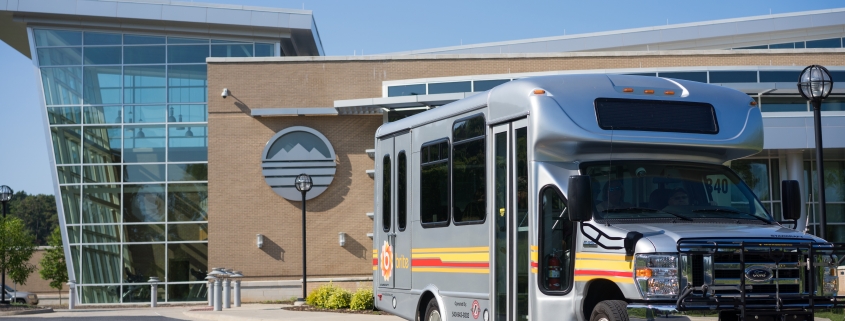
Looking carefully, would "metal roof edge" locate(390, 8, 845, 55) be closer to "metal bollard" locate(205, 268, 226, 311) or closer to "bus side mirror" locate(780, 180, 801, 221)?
"metal bollard" locate(205, 268, 226, 311)

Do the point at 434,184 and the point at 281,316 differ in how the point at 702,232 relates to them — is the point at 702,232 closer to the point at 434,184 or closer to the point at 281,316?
the point at 434,184

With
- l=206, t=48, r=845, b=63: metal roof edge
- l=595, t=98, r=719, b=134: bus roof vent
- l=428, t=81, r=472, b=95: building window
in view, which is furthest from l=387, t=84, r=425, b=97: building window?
l=595, t=98, r=719, b=134: bus roof vent

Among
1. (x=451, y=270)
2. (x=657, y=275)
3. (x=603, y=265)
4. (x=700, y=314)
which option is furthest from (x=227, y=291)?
(x=700, y=314)

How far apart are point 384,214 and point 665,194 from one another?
4.93 metres

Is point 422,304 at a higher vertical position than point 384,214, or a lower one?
lower

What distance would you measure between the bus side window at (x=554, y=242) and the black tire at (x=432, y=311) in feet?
8.21

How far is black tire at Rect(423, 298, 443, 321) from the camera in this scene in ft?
37.0

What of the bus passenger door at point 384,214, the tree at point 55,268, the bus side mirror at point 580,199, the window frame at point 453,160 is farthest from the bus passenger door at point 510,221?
the tree at point 55,268

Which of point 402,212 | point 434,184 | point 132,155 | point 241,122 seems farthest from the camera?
point 132,155

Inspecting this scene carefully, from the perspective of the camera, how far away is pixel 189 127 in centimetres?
3169

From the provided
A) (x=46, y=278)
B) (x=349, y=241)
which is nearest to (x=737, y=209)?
(x=349, y=241)

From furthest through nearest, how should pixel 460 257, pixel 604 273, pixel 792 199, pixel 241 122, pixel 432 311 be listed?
pixel 241 122
pixel 432 311
pixel 460 257
pixel 792 199
pixel 604 273

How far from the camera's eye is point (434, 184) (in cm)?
1128

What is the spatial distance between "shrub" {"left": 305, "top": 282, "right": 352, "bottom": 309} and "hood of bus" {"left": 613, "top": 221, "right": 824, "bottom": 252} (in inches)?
555
